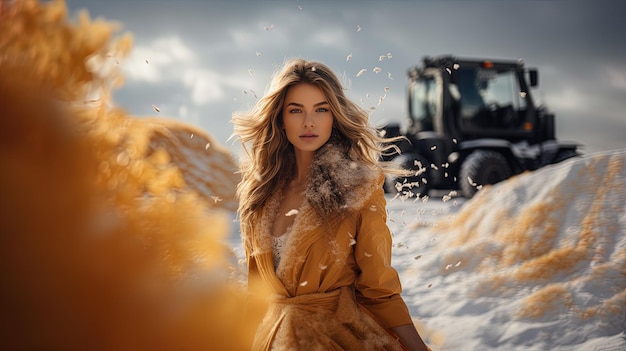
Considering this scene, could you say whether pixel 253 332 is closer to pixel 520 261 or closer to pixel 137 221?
pixel 137 221

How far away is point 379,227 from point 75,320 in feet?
2.79

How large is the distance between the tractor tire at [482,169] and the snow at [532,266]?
12.4 feet

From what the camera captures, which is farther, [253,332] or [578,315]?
[578,315]

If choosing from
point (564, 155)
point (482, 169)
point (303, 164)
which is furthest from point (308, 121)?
point (564, 155)

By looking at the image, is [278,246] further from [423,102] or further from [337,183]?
[423,102]

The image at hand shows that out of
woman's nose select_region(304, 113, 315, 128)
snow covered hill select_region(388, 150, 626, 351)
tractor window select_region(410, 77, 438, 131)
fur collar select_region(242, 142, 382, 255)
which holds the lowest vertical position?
snow covered hill select_region(388, 150, 626, 351)

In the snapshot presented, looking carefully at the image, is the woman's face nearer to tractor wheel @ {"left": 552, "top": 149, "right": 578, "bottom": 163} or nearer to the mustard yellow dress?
the mustard yellow dress

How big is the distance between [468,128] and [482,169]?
78cm

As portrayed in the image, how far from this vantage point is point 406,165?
8984 mm

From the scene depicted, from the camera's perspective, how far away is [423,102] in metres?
9.94

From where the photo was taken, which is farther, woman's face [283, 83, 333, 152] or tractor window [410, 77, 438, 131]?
tractor window [410, 77, 438, 131]

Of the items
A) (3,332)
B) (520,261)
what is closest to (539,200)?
(520,261)

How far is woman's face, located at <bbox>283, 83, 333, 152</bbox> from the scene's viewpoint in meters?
1.87

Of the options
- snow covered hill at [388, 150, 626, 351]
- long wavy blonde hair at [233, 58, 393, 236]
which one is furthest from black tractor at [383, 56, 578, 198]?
long wavy blonde hair at [233, 58, 393, 236]
